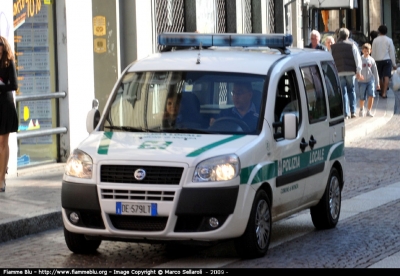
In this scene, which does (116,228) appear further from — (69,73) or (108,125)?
(69,73)

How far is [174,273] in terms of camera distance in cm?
780

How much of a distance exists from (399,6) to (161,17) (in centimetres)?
3356

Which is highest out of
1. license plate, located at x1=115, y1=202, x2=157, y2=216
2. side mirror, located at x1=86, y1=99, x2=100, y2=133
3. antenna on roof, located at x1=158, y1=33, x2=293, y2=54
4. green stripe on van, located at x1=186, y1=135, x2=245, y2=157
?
antenna on roof, located at x1=158, y1=33, x2=293, y2=54

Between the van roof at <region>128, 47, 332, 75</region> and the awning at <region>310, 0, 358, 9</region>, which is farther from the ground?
the awning at <region>310, 0, 358, 9</region>

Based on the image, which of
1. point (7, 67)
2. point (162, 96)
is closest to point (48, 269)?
point (162, 96)

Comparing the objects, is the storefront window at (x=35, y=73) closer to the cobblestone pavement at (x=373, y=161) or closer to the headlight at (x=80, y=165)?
the cobblestone pavement at (x=373, y=161)

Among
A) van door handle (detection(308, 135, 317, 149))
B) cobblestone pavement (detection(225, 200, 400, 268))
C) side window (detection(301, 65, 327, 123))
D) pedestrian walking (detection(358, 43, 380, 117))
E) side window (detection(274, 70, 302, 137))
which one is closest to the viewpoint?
cobblestone pavement (detection(225, 200, 400, 268))

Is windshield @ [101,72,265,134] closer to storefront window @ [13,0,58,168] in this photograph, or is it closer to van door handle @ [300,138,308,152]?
van door handle @ [300,138,308,152]

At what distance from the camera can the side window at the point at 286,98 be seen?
9403 millimetres

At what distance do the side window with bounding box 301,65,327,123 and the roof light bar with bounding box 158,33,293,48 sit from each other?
16.8 inches

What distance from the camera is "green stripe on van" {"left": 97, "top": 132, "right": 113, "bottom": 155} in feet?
28.1

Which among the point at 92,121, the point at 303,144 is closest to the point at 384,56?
the point at 303,144

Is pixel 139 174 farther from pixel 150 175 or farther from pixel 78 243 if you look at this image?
pixel 78 243

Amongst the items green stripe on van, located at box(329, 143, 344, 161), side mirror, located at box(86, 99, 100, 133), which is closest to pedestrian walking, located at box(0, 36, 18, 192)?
side mirror, located at box(86, 99, 100, 133)
